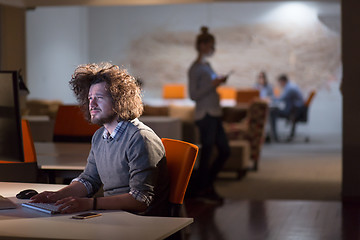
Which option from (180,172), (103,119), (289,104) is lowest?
(289,104)

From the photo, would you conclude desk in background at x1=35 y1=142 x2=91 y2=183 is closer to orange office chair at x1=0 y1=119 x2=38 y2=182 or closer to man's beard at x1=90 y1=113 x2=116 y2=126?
orange office chair at x1=0 y1=119 x2=38 y2=182

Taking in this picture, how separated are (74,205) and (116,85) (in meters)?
0.54

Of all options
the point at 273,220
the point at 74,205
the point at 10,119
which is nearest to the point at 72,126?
the point at 273,220

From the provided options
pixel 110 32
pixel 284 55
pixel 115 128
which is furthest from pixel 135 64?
pixel 115 128

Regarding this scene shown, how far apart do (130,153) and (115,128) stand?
14 centimetres

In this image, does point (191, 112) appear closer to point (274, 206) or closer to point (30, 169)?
point (274, 206)

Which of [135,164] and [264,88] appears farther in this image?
[264,88]

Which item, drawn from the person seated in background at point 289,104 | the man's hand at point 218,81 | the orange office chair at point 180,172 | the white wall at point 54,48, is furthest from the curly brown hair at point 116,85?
the person seated in background at point 289,104

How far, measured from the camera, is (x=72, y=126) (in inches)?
209

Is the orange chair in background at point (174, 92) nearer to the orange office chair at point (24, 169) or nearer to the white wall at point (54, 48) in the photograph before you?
the white wall at point (54, 48)

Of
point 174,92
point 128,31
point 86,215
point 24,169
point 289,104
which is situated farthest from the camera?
point 128,31

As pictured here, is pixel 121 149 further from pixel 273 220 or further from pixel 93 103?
pixel 273 220

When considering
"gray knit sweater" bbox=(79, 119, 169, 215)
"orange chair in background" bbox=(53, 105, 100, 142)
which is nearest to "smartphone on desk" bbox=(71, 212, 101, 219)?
"gray knit sweater" bbox=(79, 119, 169, 215)

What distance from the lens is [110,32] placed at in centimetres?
1638
